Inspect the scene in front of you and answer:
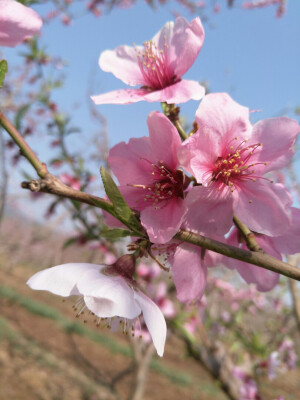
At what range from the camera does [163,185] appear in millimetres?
559

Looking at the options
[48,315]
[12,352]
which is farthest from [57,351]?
[48,315]

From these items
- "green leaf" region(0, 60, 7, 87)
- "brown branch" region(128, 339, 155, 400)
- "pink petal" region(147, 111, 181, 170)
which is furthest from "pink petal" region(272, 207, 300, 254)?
"brown branch" region(128, 339, 155, 400)

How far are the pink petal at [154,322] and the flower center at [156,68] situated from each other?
436 mm

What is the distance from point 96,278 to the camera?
0.48 meters

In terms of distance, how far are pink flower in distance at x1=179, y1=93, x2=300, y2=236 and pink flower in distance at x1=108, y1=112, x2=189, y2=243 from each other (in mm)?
48

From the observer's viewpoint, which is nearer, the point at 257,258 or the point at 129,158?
the point at 257,258

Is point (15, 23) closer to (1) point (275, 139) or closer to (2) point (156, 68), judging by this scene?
(2) point (156, 68)

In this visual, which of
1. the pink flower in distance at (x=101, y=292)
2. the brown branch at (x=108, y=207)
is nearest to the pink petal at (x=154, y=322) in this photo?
the pink flower in distance at (x=101, y=292)

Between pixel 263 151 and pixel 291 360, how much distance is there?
9.95ft

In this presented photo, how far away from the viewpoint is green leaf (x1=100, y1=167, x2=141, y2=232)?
42cm

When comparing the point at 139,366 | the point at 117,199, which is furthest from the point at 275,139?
the point at 139,366

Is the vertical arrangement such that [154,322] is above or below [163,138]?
below

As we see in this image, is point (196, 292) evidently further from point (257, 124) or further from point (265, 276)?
point (257, 124)

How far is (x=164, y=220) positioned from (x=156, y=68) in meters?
0.37
